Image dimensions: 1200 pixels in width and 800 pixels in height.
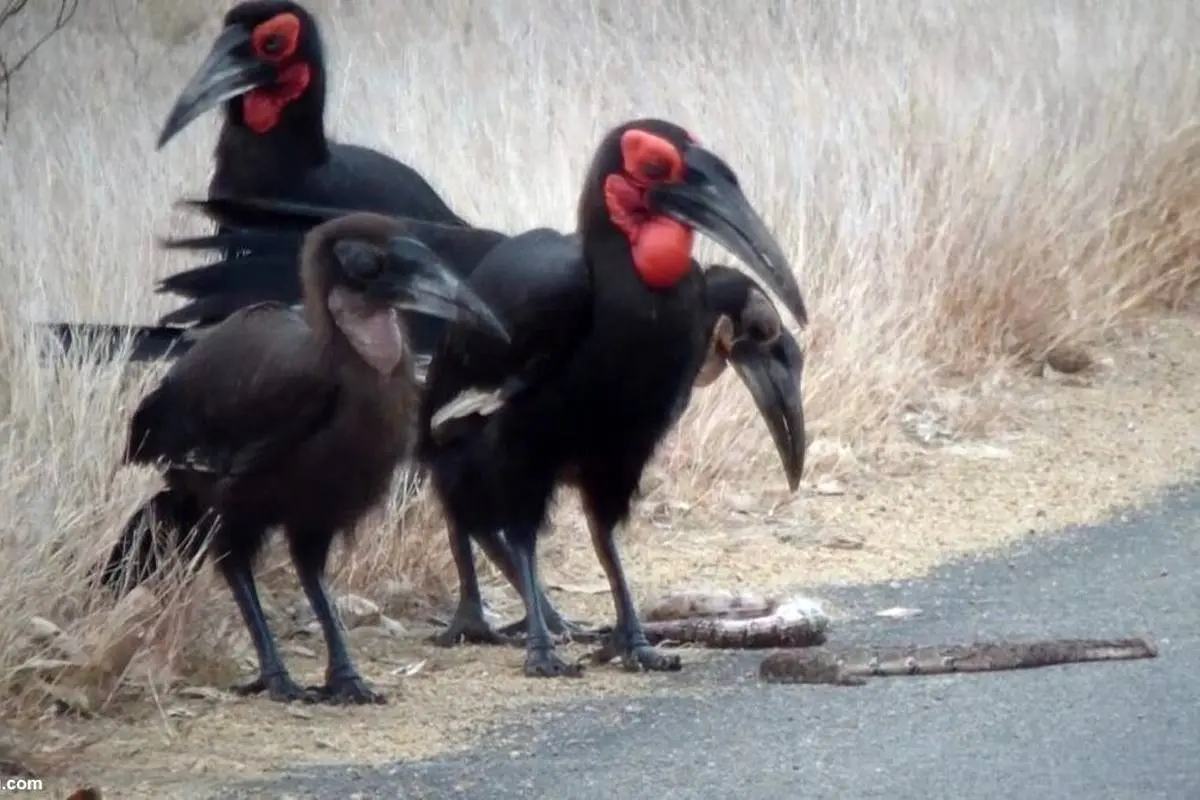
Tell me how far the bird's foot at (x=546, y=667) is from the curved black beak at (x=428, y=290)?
0.86m

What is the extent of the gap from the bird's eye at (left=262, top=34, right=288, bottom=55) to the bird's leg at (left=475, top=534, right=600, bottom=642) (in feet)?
5.52

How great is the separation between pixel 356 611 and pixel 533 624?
65 cm

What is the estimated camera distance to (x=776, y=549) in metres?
7.14

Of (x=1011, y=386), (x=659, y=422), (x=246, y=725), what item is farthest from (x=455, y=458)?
(x=1011, y=386)

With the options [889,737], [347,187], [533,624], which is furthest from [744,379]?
[889,737]

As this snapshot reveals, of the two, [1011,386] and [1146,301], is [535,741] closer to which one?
[1011,386]

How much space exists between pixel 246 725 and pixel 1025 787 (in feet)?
5.65

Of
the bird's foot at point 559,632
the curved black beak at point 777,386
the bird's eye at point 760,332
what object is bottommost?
the bird's foot at point 559,632

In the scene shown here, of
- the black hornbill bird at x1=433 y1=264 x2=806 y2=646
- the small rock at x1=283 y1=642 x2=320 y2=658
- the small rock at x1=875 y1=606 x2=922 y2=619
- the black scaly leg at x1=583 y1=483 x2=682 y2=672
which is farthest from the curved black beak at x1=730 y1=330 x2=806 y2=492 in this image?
the small rock at x1=283 y1=642 x2=320 y2=658

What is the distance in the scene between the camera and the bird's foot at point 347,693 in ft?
18.0

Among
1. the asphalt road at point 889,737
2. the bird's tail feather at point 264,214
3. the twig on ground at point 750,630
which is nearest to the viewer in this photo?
the asphalt road at point 889,737

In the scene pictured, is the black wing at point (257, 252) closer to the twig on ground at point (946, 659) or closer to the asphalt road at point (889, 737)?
the asphalt road at point (889, 737)

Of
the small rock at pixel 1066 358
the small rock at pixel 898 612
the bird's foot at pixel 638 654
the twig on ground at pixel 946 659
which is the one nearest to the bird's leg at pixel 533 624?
the bird's foot at pixel 638 654

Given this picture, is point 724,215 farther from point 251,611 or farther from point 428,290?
point 251,611
